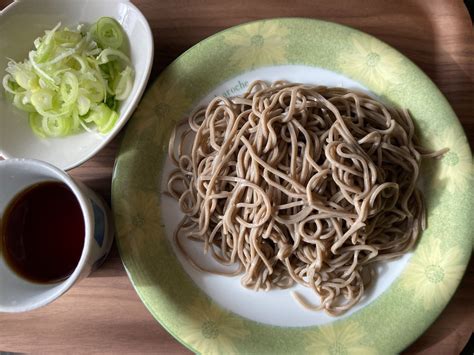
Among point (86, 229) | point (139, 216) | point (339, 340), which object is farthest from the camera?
point (139, 216)

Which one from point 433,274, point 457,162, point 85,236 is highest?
point 457,162

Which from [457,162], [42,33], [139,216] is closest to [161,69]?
[42,33]

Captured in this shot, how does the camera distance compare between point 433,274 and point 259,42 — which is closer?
point 433,274

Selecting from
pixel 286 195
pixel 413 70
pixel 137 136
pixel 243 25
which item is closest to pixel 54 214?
pixel 137 136

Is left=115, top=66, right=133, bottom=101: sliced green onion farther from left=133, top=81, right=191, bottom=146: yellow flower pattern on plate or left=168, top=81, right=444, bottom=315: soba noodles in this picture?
left=168, top=81, right=444, bottom=315: soba noodles

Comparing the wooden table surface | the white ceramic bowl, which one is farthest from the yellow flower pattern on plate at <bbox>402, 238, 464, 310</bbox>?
the white ceramic bowl

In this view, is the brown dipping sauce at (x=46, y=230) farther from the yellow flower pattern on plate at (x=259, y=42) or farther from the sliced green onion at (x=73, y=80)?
the yellow flower pattern on plate at (x=259, y=42)

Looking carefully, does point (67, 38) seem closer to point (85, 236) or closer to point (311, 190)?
point (85, 236)
